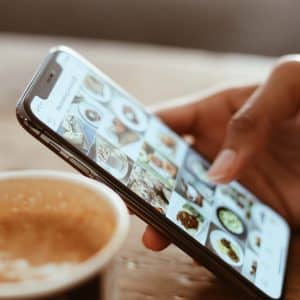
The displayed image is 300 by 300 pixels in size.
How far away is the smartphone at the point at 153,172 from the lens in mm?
573

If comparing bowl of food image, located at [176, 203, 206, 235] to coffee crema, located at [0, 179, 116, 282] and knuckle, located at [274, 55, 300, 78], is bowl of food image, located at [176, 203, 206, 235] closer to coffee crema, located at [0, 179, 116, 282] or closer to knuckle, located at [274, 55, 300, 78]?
coffee crema, located at [0, 179, 116, 282]

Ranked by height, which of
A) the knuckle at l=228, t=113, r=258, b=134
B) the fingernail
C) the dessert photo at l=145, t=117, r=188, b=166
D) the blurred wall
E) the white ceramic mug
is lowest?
the blurred wall

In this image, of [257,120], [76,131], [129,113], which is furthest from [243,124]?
[76,131]

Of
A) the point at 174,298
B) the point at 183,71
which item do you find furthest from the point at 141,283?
the point at 183,71

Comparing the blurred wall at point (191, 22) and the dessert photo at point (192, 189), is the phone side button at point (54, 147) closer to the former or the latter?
the dessert photo at point (192, 189)

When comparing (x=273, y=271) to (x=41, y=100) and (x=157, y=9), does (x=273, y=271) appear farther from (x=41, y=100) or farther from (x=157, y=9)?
(x=157, y=9)

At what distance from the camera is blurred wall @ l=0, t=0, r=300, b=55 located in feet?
6.56

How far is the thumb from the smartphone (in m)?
0.02

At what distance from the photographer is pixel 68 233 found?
0.49m

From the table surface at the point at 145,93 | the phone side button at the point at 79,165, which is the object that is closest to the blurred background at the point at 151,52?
the table surface at the point at 145,93

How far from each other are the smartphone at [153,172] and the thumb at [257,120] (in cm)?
2

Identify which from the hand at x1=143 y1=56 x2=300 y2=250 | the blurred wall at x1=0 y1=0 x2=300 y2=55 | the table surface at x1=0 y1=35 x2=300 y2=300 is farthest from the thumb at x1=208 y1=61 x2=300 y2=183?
the blurred wall at x1=0 y1=0 x2=300 y2=55

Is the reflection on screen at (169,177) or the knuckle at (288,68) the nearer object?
the reflection on screen at (169,177)

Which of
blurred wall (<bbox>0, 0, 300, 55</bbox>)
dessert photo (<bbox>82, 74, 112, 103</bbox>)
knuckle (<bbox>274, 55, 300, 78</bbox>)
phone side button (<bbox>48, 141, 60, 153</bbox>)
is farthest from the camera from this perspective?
blurred wall (<bbox>0, 0, 300, 55</bbox>)
